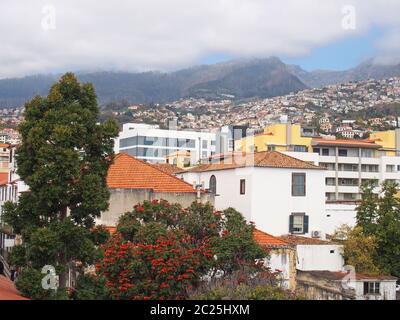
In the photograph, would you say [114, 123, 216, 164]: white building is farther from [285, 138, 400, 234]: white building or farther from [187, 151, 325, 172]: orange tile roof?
[187, 151, 325, 172]: orange tile roof

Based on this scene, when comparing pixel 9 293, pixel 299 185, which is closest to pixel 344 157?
pixel 299 185

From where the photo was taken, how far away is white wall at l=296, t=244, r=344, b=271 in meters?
35.4

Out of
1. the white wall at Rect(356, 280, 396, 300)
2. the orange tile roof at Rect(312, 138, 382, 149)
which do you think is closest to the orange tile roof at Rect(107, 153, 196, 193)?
the white wall at Rect(356, 280, 396, 300)

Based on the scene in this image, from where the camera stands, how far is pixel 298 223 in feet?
131

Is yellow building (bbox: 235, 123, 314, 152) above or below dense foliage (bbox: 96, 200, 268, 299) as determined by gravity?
above

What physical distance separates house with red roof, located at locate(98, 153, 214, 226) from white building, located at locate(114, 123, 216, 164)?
249 ft

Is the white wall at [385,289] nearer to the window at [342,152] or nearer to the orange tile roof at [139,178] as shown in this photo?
the orange tile roof at [139,178]

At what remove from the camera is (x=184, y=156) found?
80.7 metres

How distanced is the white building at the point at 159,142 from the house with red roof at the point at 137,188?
75967 mm

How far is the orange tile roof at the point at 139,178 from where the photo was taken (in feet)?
108

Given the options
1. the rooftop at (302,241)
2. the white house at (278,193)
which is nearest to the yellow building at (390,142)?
the white house at (278,193)

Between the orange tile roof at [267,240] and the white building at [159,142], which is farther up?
the white building at [159,142]

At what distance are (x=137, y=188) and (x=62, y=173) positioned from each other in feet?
45.0

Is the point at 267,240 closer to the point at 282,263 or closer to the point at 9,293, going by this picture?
the point at 282,263
